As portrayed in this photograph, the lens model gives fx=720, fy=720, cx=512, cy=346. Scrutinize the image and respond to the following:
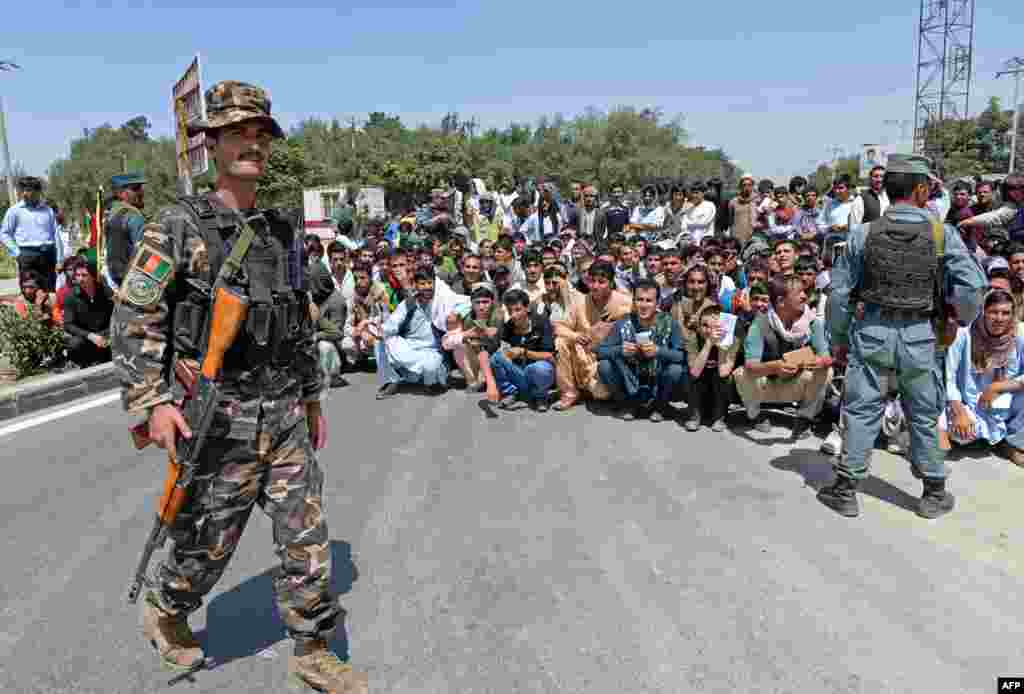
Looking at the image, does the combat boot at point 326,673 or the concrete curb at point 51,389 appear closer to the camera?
the combat boot at point 326,673

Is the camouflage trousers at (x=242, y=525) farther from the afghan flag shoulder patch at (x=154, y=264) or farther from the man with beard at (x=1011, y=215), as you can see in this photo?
the man with beard at (x=1011, y=215)

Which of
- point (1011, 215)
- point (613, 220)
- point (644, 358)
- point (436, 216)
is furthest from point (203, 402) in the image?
point (613, 220)

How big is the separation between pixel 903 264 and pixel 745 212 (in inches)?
218

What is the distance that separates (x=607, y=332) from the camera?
585 centimetres

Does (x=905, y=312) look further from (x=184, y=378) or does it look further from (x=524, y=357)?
(x=184, y=378)

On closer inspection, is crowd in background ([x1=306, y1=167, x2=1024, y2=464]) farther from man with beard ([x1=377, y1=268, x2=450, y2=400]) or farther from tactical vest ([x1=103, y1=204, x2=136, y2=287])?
tactical vest ([x1=103, y1=204, x2=136, y2=287])

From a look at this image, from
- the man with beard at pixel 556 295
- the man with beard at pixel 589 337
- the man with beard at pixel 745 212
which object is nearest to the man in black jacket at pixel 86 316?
the man with beard at pixel 556 295

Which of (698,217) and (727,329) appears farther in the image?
(698,217)

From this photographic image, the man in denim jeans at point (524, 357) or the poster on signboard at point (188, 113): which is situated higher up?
the poster on signboard at point (188, 113)

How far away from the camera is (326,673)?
2.38 metres

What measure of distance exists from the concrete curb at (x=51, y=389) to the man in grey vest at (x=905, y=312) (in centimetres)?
590

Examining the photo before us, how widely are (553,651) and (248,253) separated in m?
1.76

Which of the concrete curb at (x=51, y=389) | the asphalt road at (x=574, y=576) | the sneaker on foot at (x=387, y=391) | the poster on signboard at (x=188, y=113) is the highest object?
the poster on signboard at (x=188, y=113)

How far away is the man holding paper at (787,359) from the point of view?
505cm
